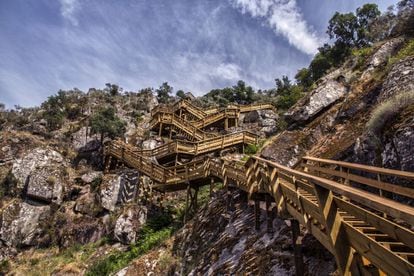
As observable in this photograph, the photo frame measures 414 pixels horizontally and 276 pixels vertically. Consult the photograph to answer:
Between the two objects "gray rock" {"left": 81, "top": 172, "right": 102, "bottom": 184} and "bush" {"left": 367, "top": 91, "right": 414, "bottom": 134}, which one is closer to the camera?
"bush" {"left": 367, "top": 91, "right": 414, "bottom": 134}

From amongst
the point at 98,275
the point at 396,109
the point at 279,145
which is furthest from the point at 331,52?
the point at 98,275

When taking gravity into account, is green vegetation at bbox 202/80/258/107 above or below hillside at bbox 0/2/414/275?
above

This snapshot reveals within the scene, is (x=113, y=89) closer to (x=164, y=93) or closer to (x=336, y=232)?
(x=164, y=93)

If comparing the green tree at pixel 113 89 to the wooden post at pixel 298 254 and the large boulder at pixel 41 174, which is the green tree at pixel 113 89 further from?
the wooden post at pixel 298 254

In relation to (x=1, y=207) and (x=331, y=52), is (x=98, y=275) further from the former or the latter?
(x=331, y=52)

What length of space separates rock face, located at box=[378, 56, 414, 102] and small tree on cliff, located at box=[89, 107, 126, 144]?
2365 cm

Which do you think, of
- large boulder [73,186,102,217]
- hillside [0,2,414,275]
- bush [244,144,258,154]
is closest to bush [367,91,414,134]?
hillside [0,2,414,275]

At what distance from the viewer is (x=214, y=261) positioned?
29.8ft

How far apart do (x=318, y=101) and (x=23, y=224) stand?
20412mm

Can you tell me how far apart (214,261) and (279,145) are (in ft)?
29.2

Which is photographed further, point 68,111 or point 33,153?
point 68,111

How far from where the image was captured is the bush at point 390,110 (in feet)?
26.7

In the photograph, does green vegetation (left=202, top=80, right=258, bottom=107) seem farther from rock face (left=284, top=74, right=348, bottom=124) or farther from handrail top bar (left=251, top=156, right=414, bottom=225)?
handrail top bar (left=251, top=156, right=414, bottom=225)

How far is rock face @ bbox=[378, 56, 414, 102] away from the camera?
30.5ft
